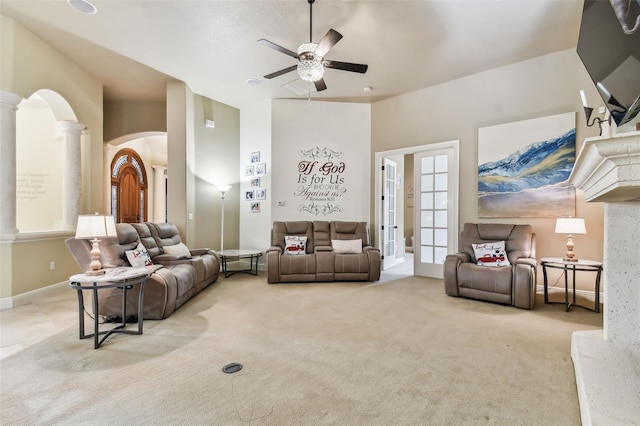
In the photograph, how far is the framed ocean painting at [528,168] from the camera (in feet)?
12.9

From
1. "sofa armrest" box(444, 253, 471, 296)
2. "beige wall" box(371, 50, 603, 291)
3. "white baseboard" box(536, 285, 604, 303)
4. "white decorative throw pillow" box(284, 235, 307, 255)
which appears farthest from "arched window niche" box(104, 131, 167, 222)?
"white baseboard" box(536, 285, 604, 303)

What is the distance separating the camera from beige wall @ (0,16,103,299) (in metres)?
3.59

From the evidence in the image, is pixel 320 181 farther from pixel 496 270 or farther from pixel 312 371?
pixel 312 371

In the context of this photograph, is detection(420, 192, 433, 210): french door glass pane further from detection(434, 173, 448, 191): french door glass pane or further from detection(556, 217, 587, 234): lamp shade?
detection(556, 217, 587, 234): lamp shade

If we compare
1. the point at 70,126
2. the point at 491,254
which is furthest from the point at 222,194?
the point at 491,254

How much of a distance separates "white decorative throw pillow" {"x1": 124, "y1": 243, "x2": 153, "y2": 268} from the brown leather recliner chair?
357 centimetres

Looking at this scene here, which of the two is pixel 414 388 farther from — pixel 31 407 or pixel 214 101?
pixel 214 101

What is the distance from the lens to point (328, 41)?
2.80 m

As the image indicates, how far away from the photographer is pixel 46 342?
2.57 meters

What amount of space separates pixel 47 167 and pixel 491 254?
6687 mm

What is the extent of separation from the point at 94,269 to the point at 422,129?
15.9 feet

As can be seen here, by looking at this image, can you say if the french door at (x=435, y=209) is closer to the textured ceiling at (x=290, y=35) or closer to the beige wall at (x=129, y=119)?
the textured ceiling at (x=290, y=35)

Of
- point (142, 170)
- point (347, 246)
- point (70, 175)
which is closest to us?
point (70, 175)

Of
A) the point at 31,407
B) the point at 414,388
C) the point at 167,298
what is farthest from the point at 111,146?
the point at 414,388
